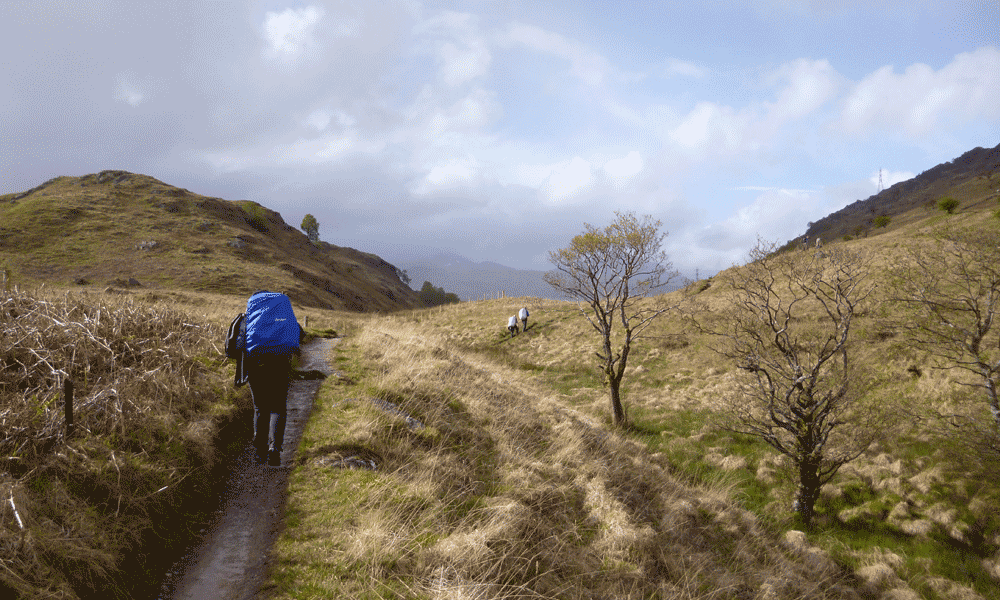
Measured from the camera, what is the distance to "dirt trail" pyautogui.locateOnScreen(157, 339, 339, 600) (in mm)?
4613

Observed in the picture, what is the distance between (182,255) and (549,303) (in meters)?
60.9

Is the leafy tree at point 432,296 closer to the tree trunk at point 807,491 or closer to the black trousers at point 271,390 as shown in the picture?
the tree trunk at point 807,491

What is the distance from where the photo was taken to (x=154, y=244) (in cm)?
7156

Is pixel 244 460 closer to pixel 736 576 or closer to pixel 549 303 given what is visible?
pixel 736 576

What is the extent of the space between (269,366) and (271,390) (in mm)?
415

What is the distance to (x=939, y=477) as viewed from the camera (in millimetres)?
12500

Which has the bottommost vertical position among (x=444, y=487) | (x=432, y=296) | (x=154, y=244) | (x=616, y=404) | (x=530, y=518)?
(x=616, y=404)

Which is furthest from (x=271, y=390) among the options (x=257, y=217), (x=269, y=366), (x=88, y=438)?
(x=257, y=217)

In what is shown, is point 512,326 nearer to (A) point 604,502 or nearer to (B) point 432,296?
(A) point 604,502

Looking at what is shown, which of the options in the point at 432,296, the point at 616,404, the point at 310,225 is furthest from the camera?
the point at 432,296

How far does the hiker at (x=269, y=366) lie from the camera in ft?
23.3

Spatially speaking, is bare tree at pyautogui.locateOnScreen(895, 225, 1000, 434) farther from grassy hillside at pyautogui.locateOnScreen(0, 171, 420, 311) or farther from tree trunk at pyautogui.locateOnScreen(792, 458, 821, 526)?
grassy hillside at pyautogui.locateOnScreen(0, 171, 420, 311)

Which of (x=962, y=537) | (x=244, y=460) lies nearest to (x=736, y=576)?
(x=962, y=537)

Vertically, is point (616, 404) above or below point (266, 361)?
below
